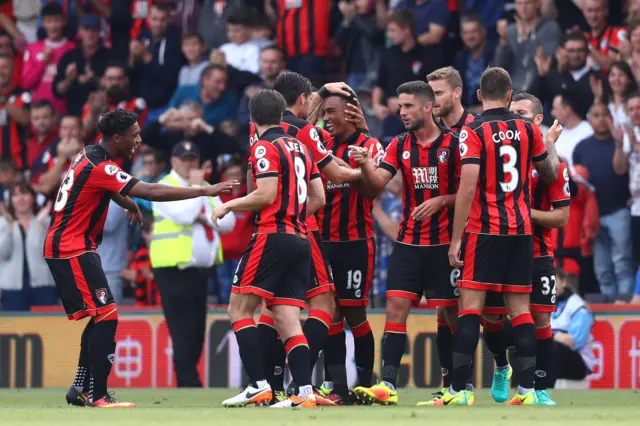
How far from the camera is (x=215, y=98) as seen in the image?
1744 centimetres

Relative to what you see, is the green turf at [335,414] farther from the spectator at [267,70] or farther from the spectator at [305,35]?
the spectator at [305,35]

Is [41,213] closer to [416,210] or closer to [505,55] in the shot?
[505,55]

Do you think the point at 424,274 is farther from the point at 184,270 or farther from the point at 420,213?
the point at 184,270

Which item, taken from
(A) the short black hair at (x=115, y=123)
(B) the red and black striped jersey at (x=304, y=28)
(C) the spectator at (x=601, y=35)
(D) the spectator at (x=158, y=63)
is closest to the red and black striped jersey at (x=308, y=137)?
(A) the short black hair at (x=115, y=123)

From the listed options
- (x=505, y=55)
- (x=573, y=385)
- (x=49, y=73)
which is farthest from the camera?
(x=49, y=73)

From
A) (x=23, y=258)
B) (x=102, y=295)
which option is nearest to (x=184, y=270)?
(x=23, y=258)

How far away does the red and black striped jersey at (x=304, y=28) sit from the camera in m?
17.5

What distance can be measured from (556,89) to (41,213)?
636 cm

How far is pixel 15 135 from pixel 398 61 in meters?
6.08

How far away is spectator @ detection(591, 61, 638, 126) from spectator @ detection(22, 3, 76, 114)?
329 inches

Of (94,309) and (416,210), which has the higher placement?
(416,210)

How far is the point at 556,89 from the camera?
15398mm

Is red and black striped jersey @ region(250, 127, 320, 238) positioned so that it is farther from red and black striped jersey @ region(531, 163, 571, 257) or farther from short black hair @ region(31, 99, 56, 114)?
short black hair @ region(31, 99, 56, 114)

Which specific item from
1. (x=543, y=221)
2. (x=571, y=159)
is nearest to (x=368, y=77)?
(x=571, y=159)
